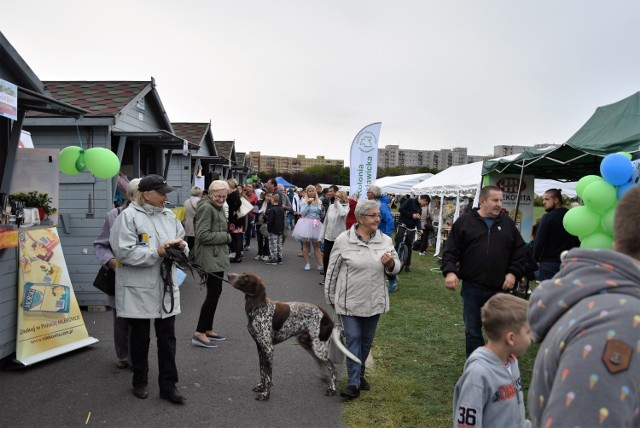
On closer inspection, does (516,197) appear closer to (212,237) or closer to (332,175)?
(212,237)

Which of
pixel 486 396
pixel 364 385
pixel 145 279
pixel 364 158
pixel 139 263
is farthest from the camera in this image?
pixel 364 158

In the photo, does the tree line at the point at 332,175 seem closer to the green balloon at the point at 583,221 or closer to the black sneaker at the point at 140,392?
the green balloon at the point at 583,221

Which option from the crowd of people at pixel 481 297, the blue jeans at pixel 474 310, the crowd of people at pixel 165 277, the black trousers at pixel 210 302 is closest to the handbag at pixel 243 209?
the crowd of people at pixel 481 297

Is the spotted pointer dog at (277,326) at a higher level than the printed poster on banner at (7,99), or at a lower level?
lower

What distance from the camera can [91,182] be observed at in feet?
27.2

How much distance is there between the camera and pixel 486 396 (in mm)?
2623

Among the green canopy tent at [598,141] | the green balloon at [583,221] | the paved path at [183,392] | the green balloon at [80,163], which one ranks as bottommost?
the paved path at [183,392]

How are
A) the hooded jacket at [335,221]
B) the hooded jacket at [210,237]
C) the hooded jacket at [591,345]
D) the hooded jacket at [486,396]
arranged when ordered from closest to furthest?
the hooded jacket at [591,345] < the hooded jacket at [486,396] < the hooded jacket at [210,237] < the hooded jacket at [335,221]

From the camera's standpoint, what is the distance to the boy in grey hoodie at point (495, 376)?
2.57m

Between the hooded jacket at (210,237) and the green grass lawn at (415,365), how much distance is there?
209 centimetres

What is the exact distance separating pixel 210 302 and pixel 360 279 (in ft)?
7.59

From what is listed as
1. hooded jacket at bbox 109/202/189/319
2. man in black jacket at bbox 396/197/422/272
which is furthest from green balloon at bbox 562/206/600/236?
man in black jacket at bbox 396/197/422/272

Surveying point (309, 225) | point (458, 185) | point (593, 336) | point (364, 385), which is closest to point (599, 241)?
point (364, 385)

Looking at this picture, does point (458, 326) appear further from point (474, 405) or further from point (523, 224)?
point (474, 405)
